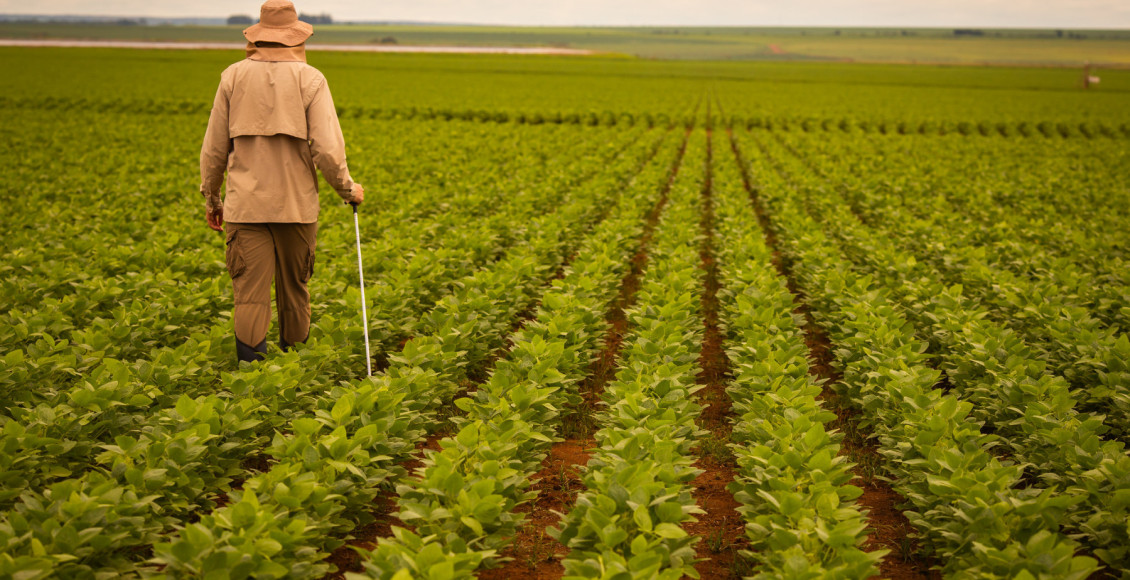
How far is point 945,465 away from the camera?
352 cm

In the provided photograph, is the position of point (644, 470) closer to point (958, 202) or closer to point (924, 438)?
point (924, 438)

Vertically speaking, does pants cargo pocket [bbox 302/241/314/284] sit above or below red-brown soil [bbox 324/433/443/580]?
above

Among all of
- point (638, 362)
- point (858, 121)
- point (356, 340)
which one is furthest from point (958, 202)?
point (858, 121)

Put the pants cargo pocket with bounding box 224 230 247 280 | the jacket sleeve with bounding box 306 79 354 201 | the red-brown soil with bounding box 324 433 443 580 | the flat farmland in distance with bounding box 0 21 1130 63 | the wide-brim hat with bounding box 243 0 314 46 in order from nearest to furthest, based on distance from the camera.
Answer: the red-brown soil with bounding box 324 433 443 580 → the wide-brim hat with bounding box 243 0 314 46 → the jacket sleeve with bounding box 306 79 354 201 → the pants cargo pocket with bounding box 224 230 247 280 → the flat farmland in distance with bounding box 0 21 1130 63

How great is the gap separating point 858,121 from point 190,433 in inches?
1334

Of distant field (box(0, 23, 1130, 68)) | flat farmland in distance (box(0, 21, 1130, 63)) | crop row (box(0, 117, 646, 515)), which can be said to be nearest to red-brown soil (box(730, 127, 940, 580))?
crop row (box(0, 117, 646, 515))

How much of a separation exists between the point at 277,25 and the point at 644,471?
3.70 meters

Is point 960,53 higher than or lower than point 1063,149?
higher

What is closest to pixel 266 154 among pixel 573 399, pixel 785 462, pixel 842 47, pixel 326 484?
pixel 326 484

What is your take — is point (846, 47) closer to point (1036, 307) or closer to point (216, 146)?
point (1036, 307)

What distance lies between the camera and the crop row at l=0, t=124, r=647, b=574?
285cm

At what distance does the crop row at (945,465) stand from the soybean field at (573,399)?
22mm

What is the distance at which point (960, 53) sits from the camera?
159 metres

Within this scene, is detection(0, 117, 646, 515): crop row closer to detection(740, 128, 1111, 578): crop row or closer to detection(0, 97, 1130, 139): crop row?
detection(740, 128, 1111, 578): crop row
